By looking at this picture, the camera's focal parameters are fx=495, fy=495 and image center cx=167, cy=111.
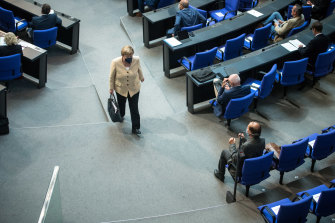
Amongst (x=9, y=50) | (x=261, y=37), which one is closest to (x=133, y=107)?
(x=9, y=50)

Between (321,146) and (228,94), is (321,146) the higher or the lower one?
the lower one

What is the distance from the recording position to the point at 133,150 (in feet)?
24.2

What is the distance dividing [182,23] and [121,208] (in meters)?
4.27

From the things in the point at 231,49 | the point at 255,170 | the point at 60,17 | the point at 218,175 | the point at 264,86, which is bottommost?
the point at 218,175

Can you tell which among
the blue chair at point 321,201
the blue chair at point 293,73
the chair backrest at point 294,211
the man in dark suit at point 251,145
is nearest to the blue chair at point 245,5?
the blue chair at point 293,73

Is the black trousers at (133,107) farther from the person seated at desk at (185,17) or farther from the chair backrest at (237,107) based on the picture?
the person seated at desk at (185,17)

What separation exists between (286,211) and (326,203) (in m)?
0.60

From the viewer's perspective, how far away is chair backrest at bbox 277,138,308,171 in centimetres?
648

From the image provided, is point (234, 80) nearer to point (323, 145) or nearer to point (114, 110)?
point (323, 145)

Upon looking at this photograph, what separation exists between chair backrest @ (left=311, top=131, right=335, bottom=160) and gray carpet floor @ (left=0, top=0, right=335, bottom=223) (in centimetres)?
34

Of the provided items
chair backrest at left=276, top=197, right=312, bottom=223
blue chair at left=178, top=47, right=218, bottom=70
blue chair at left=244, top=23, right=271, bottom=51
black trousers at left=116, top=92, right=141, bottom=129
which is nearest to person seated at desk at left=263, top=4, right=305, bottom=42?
blue chair at left=244, top=23, right=271, bottom=51

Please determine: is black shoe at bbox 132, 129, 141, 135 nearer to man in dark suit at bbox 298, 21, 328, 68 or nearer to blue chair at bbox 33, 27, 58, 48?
blue chair at bbox 33, 27, 58, 48

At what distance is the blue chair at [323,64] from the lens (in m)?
8.37

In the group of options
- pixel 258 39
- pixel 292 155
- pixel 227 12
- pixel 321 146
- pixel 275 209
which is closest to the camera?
pixel 275 209
